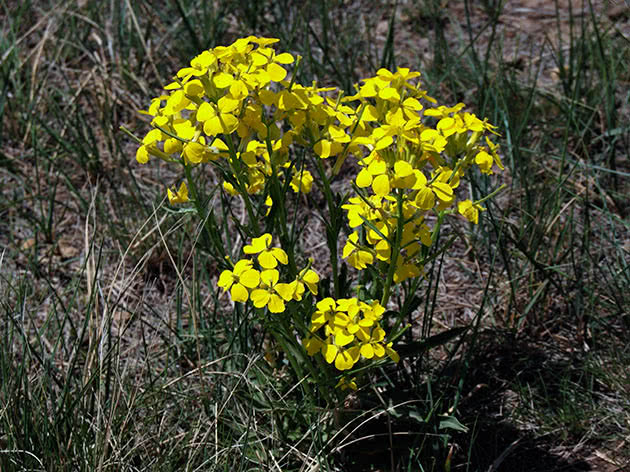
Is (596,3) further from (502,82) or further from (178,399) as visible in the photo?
(178,399)

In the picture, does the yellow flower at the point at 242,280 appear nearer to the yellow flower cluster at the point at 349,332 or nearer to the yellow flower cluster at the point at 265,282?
the yellow flower cluster at the point at 265,282

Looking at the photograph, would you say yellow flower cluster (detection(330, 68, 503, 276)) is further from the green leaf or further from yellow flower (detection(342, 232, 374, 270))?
the green leaf

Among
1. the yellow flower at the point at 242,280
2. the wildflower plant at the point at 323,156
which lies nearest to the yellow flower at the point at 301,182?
the wildflower plant at the point at 323,156

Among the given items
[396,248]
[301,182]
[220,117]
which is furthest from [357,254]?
[220,117]

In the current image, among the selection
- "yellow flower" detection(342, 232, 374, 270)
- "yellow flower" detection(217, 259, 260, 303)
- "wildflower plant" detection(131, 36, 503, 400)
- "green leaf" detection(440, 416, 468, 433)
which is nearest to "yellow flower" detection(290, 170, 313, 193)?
"wildflower plant" detection(131, 36, 503, 400)

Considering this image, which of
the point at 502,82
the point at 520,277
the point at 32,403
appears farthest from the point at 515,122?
the point at 32,403

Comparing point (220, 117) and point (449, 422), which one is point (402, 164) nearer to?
point (220, 117)

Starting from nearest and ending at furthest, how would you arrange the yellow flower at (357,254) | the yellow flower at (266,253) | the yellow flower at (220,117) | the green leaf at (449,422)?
the yellow flower at (220,117)
the yellow flower at (266,253)
the yellow flower at (357,254)
the green leaf at (449,422)
